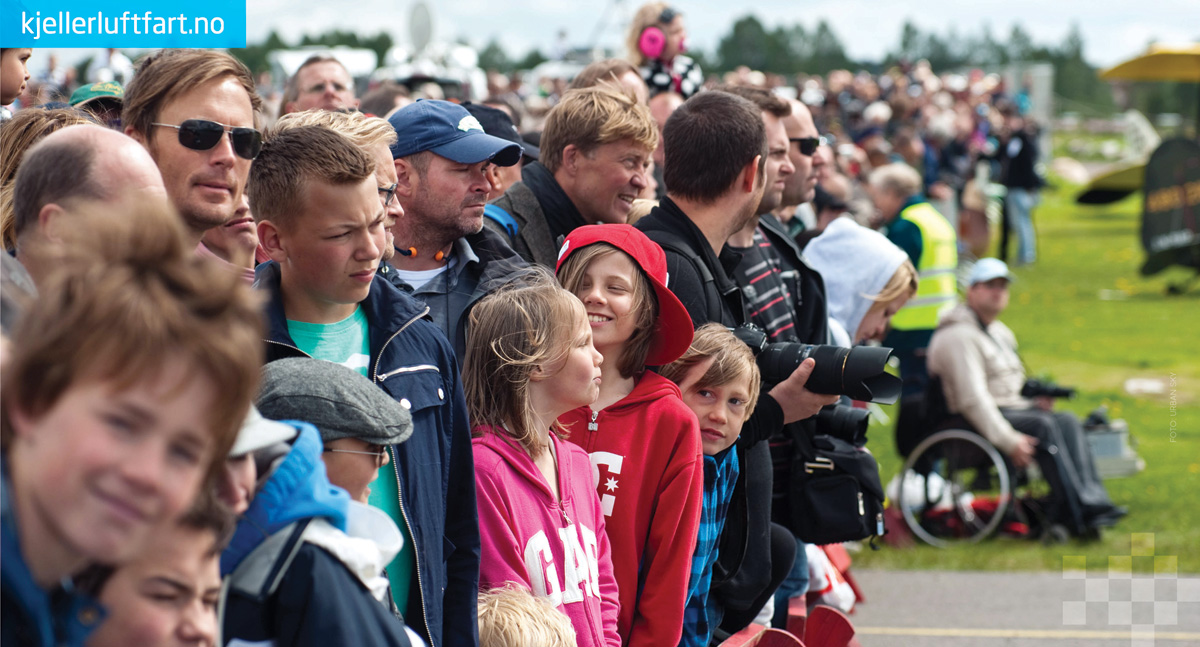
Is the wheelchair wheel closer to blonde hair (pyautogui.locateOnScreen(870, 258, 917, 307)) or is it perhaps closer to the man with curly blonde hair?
blonde hair (pyautogui.locateOnScreen(870, 258, 917, 307))

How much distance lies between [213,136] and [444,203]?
647mm

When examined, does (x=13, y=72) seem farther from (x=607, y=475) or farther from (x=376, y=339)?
(x=607, y=475)

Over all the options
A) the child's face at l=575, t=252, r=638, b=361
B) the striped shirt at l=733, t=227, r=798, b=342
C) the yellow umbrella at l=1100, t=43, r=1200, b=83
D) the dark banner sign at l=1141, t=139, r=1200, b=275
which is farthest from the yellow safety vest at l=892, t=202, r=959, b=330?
the yellow umbrella at l=1100, t=43, r=1200, b=83

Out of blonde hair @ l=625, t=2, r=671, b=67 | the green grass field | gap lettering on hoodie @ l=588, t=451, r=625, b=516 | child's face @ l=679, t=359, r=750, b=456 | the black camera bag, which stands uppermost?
blonde hair @ l=625, t=2, r=671, b=67

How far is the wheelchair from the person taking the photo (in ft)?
23.5

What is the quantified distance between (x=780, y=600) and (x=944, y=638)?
2.06m

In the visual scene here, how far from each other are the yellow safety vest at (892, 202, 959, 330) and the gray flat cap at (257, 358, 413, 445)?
6748mm

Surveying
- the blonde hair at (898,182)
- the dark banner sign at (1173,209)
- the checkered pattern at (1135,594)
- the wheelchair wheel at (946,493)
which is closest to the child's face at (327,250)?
the checkered pattern at (1135,594)

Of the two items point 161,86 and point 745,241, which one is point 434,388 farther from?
point 745,241

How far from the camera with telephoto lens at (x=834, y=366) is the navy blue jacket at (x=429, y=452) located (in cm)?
122

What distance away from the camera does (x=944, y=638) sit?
19.2 feet

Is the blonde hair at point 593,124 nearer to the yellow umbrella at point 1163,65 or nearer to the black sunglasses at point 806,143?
the black sunglasses at point 806,143

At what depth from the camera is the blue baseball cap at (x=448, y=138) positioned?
10.7ft

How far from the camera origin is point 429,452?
233 cm
